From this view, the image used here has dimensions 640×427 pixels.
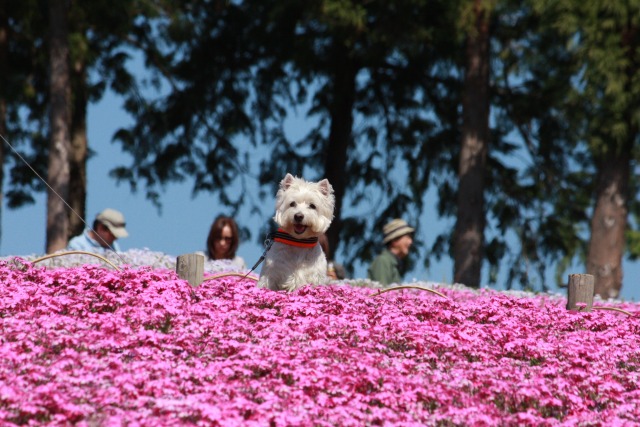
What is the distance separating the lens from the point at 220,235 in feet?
46.8

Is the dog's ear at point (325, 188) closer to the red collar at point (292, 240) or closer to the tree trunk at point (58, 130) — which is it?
the red collar at point (292, 240)

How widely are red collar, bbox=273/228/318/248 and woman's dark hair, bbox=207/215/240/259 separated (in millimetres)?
4835

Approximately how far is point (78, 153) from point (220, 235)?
9.73 m

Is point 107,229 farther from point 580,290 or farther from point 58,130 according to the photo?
point 580,290

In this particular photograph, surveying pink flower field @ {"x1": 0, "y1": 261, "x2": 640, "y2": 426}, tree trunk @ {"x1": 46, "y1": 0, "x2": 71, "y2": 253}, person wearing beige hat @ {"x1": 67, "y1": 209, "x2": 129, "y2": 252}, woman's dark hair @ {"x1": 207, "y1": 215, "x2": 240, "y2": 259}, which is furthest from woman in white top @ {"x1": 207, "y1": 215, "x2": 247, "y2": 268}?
tree trunk @ {"x1": 46, "y1": 0, "x2": 71, "y2": 253}

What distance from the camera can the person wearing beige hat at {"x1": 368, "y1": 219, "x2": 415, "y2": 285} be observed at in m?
13.7

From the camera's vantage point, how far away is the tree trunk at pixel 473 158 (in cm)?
1827

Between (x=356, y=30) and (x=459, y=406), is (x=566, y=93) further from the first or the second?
(x=459, y=406)

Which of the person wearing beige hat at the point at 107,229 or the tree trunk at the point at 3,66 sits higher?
the tree trunk at the point at 3,66

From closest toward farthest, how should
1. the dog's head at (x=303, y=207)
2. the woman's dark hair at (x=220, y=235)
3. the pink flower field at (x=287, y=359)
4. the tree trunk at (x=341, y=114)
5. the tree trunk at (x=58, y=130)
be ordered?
the pink flower field at (x=287, y=359), the dog's head at (x=303, y=207), the woman's dark hair at (x=220, y=235), the tree trunk at (x=58, y=130), the tree trunk at (x=341, y=114)

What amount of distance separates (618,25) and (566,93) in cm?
165

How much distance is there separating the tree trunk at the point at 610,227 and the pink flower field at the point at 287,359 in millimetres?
7382

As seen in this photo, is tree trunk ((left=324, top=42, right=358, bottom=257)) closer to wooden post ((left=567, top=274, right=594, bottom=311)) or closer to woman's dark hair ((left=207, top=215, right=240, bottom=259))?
woman's dark hair ((left=207, top=215, right=240, bottom=259))

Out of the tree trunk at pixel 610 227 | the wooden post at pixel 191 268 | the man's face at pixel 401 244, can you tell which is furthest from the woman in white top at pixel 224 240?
the tree trunk at pixel 610 227
